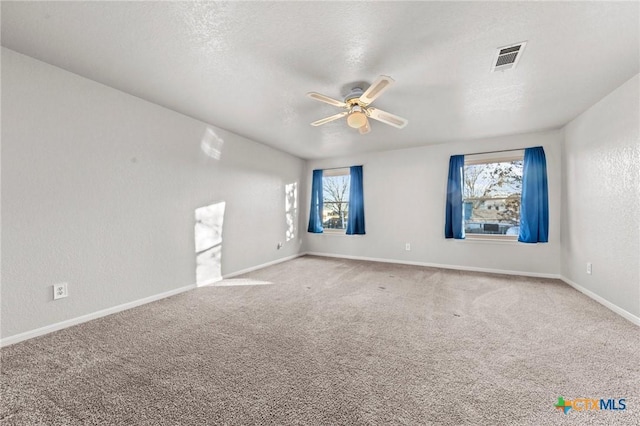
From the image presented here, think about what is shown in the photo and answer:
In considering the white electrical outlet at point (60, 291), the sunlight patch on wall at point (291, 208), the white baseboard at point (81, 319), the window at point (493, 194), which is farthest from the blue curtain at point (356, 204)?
the white electrical outlet at point (60, 291)

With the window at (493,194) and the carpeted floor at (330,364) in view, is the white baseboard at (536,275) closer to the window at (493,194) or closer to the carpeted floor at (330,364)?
the carpeted floor at (330,364)

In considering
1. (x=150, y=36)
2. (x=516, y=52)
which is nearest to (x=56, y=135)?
(x=150, y=36)

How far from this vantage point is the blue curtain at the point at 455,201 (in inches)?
171

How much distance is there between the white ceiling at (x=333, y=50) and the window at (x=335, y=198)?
8.80 feet

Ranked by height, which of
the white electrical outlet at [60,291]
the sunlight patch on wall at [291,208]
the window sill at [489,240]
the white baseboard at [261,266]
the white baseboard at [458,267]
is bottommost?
the white baseboard at [458,267]

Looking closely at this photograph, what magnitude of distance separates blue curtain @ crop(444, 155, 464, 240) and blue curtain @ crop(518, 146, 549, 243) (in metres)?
0.87

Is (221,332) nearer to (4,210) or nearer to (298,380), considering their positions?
(298,380)

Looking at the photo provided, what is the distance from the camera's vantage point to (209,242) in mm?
3619

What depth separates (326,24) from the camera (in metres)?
1.67

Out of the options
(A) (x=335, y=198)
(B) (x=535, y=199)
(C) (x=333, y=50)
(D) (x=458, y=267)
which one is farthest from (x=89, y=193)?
(B) (x=535, y=199)

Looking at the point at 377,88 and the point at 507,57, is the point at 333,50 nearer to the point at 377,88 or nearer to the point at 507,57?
the point at 377,88

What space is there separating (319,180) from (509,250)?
3.79 meters

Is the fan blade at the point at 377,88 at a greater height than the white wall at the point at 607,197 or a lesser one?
greater

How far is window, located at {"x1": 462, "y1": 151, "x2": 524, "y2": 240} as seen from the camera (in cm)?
414
